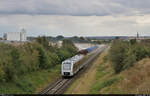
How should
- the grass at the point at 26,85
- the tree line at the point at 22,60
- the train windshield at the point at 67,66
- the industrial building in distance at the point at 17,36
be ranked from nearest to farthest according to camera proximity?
the grass at the point at 26,85
the tree line at the point at 22,60
the train windshield at the point at 67,66
the industrial building in distance at the point at 17,36

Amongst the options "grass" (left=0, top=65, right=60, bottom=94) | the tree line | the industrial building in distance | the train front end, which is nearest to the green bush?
the train front end

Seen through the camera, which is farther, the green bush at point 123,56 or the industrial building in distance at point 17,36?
the industrial building in distance at point 17,36

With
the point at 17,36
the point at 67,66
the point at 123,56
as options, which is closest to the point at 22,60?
the point at 67,66

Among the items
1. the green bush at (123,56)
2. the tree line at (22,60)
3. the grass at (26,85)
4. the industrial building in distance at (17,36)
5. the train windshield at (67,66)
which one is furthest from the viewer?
the industrial building in distance at (17,36)

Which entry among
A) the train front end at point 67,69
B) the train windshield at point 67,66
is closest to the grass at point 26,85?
the train front end at point 67,69

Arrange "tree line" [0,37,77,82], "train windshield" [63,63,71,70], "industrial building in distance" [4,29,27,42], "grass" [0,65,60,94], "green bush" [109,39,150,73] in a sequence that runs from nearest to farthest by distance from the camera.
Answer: "grass" [0,65,60,94], "tree line" [0,37,77,82], "green bush" [109,39,150,73], "train windshield" [63,63,71,70], "industrial building in distance" [4,29,27,42]

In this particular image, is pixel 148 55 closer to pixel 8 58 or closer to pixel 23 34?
pixel 8 58

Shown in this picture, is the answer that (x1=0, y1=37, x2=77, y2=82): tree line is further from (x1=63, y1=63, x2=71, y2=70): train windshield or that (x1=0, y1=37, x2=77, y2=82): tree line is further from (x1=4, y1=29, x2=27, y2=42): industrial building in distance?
(x1=4, y1=29, x2=27, y2=42): industrial building in distance

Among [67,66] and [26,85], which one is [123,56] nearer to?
[67,66]

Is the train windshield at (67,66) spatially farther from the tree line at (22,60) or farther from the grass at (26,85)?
the tree line at (22,60)

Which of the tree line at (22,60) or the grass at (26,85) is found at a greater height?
the tree line at (22,60)

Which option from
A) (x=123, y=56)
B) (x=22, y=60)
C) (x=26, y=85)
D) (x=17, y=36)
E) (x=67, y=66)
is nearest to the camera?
(x=26, y=85)

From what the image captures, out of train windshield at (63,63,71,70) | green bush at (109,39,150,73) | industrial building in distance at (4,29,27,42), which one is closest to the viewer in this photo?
green bush at (109,39,150,73)

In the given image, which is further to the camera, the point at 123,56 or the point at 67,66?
the point at 67,66
